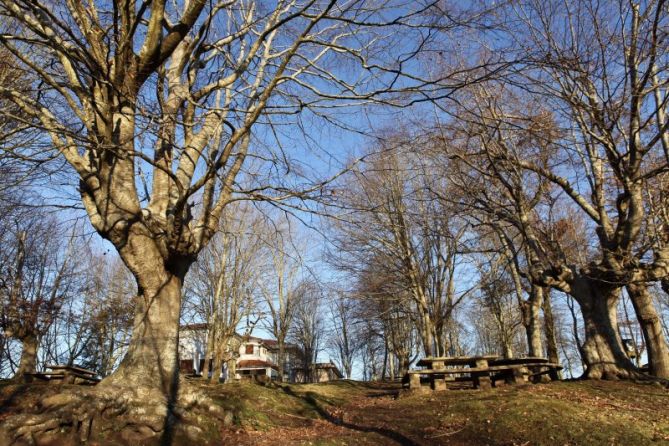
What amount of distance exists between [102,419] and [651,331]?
10293mm

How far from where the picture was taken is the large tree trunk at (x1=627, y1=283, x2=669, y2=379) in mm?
8977

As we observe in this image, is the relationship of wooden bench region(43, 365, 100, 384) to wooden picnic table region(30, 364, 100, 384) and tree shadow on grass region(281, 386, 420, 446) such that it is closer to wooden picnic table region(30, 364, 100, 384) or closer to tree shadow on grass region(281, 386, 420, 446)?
wooden picnic table region(30, 364, 100, 384)

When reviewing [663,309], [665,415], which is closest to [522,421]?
[665,415]

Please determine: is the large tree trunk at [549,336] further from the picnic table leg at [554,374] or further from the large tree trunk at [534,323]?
the picnic table leg at [554,374]

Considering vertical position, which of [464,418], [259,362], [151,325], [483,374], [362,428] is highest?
[151,325]

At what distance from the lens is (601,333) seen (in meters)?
9.20

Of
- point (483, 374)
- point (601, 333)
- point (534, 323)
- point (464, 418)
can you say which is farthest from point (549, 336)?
point (464, 418)

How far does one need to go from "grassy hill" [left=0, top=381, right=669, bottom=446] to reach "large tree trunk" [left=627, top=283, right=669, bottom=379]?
4.89ft

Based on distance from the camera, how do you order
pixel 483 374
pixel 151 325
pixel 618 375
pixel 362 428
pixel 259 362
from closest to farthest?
pixel 151 325, pixel 362 428, pixel 618 375, pixel 483 374, pixel 259 362

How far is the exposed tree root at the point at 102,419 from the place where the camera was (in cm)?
440

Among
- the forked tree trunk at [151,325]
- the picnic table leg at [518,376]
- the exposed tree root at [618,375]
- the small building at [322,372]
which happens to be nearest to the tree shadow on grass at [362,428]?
the forked tree trunk at [151,325]

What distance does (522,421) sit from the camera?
5.59 m

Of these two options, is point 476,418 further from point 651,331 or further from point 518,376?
point 651,331

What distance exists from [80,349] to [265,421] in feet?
88.9
